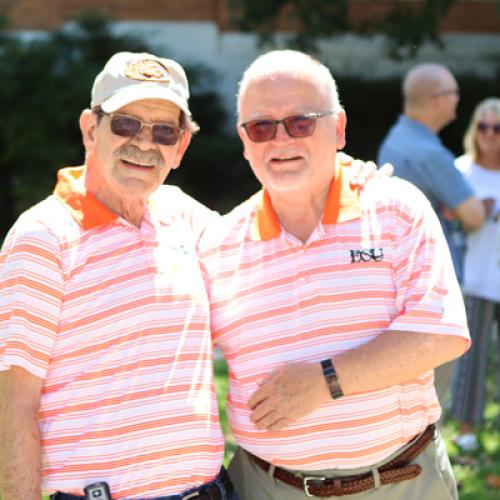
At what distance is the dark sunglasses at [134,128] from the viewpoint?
2.95 m

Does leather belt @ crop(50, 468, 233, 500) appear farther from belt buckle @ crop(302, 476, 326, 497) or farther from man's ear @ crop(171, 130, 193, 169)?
man's ear @ crop(171, 130, 193, 169)

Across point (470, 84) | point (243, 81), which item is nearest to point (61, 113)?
point (470, 84)

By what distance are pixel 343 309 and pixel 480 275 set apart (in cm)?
344

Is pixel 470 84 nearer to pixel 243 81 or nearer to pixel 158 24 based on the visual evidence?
pixel 158 24

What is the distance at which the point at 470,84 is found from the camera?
15.4m

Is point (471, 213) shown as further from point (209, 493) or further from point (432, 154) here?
point (209, 493)

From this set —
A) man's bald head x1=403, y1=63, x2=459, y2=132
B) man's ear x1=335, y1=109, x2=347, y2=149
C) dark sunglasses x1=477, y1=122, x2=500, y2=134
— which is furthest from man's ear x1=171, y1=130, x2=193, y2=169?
dark sunglasses x1=477, y1=122, x2=500, y2=134

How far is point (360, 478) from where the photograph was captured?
2.91 metres

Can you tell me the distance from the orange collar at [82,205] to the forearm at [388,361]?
2.76ft

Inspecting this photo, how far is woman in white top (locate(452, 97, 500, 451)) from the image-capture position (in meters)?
6.07

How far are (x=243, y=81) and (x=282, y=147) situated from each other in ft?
0.93

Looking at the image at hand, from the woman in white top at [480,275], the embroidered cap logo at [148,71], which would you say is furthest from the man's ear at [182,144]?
the woman in white top at [480,275]

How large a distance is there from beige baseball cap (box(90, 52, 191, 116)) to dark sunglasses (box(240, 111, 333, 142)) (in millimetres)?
251

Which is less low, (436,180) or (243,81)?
(243,81)
